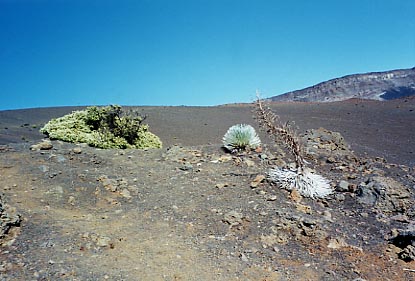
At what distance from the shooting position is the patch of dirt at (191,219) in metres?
4.50

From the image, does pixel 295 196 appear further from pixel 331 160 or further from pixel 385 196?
pixel 331 160

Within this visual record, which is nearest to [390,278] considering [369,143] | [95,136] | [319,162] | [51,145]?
[319,162]

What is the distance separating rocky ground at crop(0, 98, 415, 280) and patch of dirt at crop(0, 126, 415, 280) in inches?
0.6

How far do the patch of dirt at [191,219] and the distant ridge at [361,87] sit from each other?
45.9m

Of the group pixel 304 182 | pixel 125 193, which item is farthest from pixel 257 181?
pixel 125 193

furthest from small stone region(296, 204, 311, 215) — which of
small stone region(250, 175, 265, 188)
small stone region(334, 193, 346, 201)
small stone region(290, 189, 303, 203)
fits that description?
small stone region(250, 175, 265, 188)

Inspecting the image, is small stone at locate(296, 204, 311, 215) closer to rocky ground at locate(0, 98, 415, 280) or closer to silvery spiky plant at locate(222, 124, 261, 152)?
rocky ground at locate(0, 98, 415, 280)

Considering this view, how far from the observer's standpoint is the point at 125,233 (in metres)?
5.27

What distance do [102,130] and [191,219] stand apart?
569 centimetres

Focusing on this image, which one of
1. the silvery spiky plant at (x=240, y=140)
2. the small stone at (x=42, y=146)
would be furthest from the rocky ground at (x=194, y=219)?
the silvery spiky plant at (x=240, y=140)

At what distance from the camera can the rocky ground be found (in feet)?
14.8

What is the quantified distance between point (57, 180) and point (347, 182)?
476 centimetres

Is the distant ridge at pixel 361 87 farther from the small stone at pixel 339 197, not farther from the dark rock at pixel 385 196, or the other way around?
the small stone at pixel 339 197

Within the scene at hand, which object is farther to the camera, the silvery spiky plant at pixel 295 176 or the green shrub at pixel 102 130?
the green shrub at pixel 102 130
